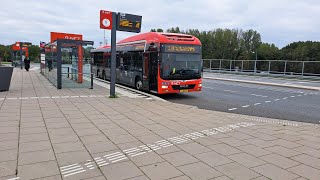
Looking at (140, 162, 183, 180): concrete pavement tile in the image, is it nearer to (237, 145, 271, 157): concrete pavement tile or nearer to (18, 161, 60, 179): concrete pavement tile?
(18, 161, 60, 179): concrete pavement tile

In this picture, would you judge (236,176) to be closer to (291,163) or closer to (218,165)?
(218,165)

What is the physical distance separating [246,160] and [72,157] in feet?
9.04

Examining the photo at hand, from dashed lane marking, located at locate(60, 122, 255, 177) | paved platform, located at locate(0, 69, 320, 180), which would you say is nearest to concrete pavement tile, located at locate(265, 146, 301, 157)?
paved platform, located at locate(0, 69, 320, 180)

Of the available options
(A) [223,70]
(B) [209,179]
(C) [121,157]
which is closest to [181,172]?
(B) [209,179]

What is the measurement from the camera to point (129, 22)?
11555 millimetres

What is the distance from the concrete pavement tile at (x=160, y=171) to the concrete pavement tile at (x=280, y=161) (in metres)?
1.60

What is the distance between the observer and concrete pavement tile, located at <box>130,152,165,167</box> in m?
4.27

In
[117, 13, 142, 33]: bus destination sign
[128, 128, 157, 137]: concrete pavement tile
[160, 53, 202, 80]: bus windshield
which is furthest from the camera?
[160, 53, 202, 80]: bus windshield

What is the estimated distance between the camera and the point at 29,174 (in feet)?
12.3

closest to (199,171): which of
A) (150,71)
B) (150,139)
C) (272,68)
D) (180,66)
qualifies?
(150,139)

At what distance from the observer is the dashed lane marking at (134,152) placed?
3982 mm

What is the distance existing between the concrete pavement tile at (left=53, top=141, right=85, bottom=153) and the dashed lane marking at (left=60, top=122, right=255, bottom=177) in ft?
2.07

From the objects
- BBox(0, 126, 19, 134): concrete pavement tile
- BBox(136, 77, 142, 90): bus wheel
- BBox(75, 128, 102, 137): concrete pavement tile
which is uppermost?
BBox(136, 77, 142, 90): bus wheel

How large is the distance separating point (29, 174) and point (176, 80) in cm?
952
